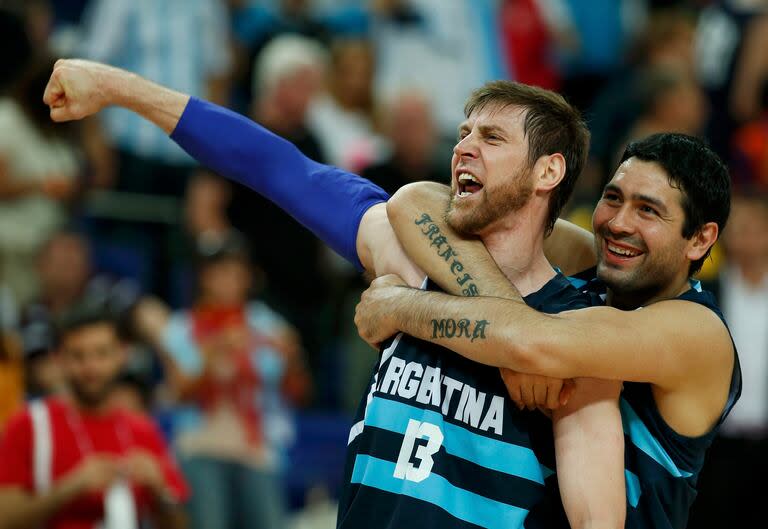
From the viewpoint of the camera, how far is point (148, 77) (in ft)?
30.3

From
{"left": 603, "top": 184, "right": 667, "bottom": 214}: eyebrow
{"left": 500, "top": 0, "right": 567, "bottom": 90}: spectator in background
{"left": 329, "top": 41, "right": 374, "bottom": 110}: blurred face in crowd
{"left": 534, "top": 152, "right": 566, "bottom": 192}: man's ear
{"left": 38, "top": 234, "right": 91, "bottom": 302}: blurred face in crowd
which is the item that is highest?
{"left": 500, "top": 0, "right": 567, "bottom": 90}: spectator in background

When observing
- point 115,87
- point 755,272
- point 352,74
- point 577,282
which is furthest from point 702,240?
point 352,74

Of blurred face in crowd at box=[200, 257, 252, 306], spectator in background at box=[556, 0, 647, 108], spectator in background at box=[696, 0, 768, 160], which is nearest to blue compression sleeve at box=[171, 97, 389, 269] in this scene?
blurred face in crowd at box=[200, 257, 252, 306]

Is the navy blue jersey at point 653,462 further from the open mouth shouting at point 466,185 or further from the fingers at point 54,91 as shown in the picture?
the fingers at point 54,91

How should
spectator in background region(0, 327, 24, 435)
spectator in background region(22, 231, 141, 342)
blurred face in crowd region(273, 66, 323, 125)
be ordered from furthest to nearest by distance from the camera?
blurred face in crowd region(273, 66, 323, 125), spectator in background region(22, 231, 141, 342), spectator in background region(0, 327, 24, 435)

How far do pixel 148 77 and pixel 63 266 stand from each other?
1996 mm

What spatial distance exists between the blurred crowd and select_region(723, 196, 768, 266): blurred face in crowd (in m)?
0.02

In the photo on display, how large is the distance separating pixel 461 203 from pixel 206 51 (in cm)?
627

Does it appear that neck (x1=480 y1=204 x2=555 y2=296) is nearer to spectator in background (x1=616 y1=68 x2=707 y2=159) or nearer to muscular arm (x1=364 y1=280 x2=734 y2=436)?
muscular arm (x1=364 y1=280 x2=734 y2=436)

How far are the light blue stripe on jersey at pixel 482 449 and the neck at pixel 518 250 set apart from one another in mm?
459

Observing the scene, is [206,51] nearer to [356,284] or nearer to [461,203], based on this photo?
[356,284]

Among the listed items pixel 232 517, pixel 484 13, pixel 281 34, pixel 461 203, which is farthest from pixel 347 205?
pixel 484 13

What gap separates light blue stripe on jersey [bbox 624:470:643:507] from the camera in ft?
11.5

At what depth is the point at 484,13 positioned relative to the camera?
34.1 feet
